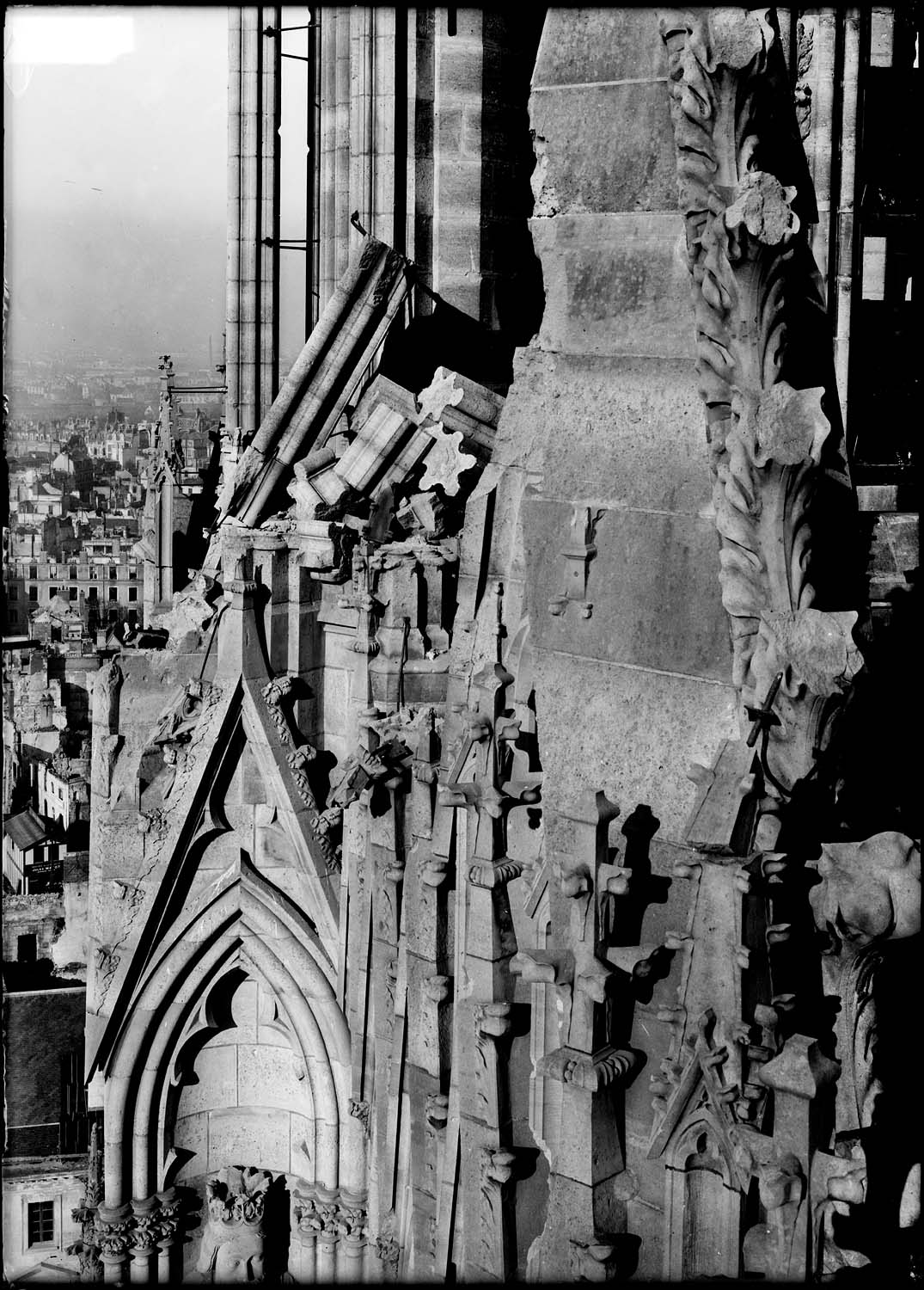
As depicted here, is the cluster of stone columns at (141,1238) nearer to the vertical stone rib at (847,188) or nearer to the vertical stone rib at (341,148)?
the vertical stone rib at (847,188)

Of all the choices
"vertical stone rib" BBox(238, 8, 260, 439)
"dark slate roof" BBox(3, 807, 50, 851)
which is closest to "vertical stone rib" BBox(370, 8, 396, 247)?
"vertical stone rib" BBox(238, 8, 260, 439)

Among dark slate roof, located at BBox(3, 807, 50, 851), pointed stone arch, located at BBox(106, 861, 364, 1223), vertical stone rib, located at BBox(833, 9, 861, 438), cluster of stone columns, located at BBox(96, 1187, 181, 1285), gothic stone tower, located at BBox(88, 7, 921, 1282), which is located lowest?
dark slate roof, located at BBox(3, 807, 50, 851)

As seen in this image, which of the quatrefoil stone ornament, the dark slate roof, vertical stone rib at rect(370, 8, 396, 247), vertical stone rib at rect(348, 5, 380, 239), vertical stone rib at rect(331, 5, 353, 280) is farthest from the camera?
the dark slate roof

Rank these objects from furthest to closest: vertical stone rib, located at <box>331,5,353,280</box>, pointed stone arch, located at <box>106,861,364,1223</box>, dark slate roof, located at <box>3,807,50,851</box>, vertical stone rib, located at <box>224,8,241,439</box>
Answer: dark slate roof, located at <box>3,807,50,851</box>
vertical stone rib, located at <box>224,8,241,439</box>
vertical stone rib, located at <box>331,5,353,280</box>
pointed stone arch, located at <box>106,861,364,1223</box>

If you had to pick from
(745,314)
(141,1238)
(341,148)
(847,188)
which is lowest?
(141,1238)

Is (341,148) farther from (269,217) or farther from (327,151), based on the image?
(269,217)

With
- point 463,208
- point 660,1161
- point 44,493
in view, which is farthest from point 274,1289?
point 44,493

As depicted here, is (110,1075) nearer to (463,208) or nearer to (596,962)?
(596,962)

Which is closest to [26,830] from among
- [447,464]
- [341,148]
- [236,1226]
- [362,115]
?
[341,148]

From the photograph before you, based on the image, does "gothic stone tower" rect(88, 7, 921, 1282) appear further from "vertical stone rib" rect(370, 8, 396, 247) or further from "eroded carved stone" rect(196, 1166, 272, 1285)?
"vertical stone rib" rect(370, 8, 396, 247)
